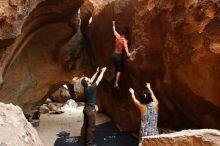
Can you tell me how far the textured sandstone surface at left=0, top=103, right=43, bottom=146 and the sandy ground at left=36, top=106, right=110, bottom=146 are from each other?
25.6 ft

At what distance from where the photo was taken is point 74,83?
2080cm

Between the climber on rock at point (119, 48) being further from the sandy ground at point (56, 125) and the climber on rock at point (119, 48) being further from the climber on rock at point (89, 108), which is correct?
the sandy ground at point (56, 125)

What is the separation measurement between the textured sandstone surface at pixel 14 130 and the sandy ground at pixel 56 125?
307 inches

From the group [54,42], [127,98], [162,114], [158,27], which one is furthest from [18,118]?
[54,42]

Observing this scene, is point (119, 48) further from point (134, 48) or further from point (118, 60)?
point (134, 48)

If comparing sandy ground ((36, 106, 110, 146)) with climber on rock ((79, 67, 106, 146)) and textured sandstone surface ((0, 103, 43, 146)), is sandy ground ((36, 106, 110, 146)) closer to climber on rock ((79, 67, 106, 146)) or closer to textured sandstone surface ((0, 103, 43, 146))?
climber on rock ((79, 67, 106, 146))

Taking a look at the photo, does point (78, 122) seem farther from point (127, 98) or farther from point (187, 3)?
point (187, 3)

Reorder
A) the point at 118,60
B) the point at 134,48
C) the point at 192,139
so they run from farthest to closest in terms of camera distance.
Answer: the point at 118,60
the point at 134,48
the point at 192,139

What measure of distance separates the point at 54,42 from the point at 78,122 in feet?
10.5

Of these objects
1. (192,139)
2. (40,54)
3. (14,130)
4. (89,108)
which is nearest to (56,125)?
(40,54)

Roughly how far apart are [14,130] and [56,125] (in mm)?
11214

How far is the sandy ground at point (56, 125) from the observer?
1141 centimetres

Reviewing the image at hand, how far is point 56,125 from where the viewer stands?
13.5m

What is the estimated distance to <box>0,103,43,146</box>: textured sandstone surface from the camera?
7.55 ft
